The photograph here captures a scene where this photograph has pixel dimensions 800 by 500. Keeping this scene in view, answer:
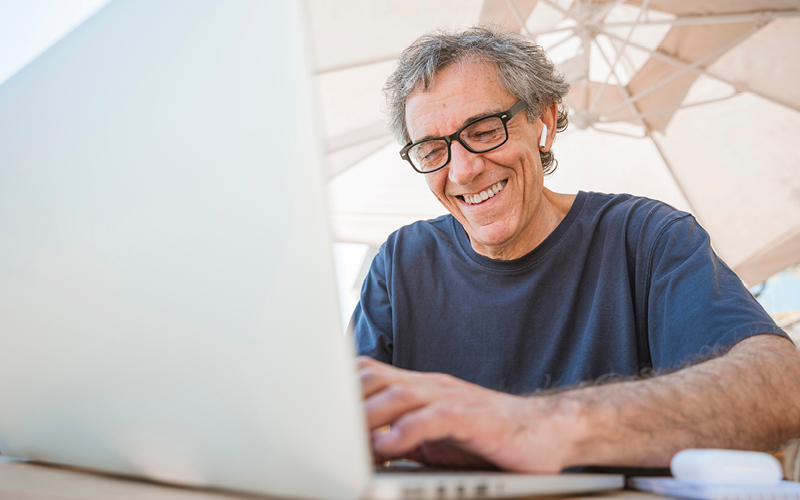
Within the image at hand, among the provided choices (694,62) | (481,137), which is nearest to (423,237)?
(481,137)

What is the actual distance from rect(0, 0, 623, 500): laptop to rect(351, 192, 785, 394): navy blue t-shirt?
25.1 inches

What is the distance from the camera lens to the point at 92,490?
1.41 feet

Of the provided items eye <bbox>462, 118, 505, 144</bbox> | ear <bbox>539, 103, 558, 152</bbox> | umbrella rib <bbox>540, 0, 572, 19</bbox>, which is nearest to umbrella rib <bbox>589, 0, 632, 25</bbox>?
umbrella rib <bbox>540, 0, 572, 19</bbox>

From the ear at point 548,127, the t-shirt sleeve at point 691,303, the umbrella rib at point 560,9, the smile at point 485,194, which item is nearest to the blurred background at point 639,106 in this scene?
the umbrella rib at point 560,9

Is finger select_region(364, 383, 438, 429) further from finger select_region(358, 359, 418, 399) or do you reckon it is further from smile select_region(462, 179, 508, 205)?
smile select_region(462, 179, 508, 205)

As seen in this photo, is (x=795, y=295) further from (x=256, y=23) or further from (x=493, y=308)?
(x=256, y=23)

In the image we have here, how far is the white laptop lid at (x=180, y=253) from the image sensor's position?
1.09 feet

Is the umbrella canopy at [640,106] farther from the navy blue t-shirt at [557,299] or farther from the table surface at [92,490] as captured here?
the table surface at [92,490]

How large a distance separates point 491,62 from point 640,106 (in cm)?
257

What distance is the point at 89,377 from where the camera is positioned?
0.49 meters

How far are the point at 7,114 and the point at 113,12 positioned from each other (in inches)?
7.6

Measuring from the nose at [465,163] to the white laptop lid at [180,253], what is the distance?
100 cm

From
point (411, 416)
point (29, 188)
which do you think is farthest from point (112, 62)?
point (411, 416)

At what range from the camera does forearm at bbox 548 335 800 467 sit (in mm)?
524
